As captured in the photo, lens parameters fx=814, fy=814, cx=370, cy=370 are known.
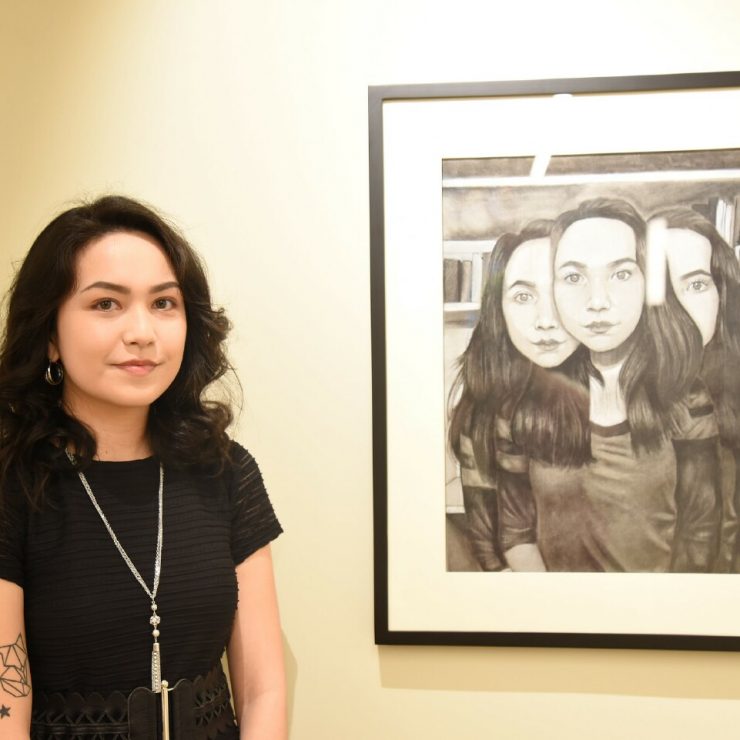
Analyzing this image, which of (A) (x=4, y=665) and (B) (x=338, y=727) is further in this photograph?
(B) (x=338, y=727)

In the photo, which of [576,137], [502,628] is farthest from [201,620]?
[576,137]

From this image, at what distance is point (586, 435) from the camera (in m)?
1.34

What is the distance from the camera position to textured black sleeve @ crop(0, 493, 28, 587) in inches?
40.8

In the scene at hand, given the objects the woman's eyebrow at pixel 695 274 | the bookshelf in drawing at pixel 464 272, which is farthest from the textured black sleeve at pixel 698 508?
the bookshelf in drawing at pixel 464 272

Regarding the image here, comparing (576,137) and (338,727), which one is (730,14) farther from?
(338,727)

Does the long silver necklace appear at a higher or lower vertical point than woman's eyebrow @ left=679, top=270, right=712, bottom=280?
lower

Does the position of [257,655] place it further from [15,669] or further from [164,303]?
[164,303]

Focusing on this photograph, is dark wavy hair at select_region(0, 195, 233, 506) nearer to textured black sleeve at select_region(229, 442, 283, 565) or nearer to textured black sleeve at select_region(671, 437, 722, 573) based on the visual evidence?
textured black sleeve at select_region(229, 442, 283, 565)

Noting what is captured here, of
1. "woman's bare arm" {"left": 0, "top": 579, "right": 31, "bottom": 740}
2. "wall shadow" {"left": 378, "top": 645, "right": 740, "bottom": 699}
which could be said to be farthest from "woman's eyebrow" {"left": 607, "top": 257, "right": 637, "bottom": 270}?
"woman's bare arm" {"left": 0, "top": 579, "right": 31, "bottom": 740}

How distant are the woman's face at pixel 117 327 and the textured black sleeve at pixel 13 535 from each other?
16 cm

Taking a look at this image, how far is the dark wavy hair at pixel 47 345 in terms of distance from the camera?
1077mm

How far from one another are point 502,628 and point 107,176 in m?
1.03

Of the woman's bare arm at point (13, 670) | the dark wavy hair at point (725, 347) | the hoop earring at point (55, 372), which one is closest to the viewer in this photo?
the woman's bare arm at point (13, 670)

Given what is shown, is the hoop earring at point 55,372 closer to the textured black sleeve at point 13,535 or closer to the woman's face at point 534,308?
the textured black sleeve at point 13,535
